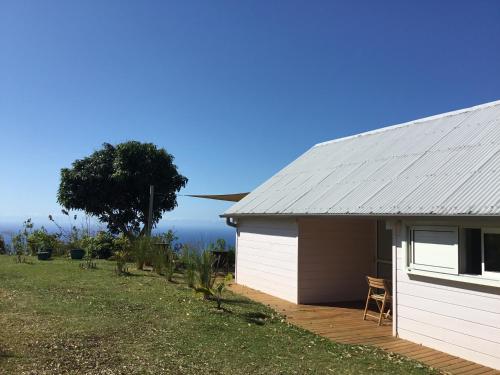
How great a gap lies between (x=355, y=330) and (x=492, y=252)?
8.99 ft

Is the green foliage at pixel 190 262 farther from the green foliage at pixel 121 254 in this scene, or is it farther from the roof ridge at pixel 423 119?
the roof ridge at pixel 423 119

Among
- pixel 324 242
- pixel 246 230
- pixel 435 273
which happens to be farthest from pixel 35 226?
pixel 435 273

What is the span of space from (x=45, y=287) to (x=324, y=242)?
641cm

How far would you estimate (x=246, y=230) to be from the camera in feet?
41.8

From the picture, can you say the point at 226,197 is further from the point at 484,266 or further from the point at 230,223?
the point at 484,266

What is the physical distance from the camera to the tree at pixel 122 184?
1992cm

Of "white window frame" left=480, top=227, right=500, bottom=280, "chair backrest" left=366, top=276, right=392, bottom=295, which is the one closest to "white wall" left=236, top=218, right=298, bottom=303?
"chair backrest" left=366, top=276, right=392, bottom=295

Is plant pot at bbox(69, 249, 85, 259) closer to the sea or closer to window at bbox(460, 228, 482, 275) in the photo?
the sea

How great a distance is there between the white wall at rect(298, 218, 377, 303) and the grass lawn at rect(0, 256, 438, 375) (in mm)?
1351

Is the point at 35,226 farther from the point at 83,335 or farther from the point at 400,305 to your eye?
the point at 400,305

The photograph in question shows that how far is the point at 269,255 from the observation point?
1139 cm

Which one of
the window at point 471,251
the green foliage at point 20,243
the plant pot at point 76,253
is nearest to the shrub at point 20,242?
the green foliage at point 20,243

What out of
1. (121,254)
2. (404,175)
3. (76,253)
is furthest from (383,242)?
(76,253)

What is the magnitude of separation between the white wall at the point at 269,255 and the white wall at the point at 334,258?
215 millimetres
